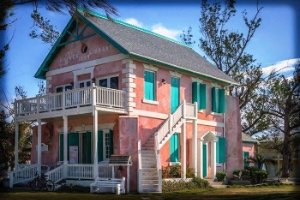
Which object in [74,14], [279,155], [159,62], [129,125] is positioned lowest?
[279,155]

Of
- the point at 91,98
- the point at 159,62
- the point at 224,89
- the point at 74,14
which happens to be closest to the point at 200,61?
the point at 224,89

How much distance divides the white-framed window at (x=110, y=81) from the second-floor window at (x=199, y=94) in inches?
192

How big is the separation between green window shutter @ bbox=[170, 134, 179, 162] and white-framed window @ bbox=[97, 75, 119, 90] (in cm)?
388

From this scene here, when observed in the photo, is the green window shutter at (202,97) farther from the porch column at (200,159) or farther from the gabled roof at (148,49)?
the porch column at (200,159)

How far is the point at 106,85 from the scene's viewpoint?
21125mm

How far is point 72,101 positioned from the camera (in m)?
19.5

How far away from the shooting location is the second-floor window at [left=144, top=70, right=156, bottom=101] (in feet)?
68.1

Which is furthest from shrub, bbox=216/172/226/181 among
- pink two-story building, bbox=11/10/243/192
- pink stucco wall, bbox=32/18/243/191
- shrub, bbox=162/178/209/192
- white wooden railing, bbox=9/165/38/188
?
white wooden railing, bbox=9/165/38/188

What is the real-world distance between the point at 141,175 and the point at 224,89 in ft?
32.0

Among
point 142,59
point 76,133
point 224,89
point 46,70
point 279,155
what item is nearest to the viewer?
point 142,59

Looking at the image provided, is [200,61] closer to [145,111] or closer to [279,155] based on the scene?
[145,111]

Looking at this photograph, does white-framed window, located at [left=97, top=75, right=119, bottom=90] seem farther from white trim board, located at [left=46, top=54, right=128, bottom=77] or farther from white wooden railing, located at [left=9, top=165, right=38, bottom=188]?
white wooden railing, located at [left=9, top=165, right=38, bottom=188]

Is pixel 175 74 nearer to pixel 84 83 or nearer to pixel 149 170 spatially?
pixel 84 83

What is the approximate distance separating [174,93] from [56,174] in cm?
712
